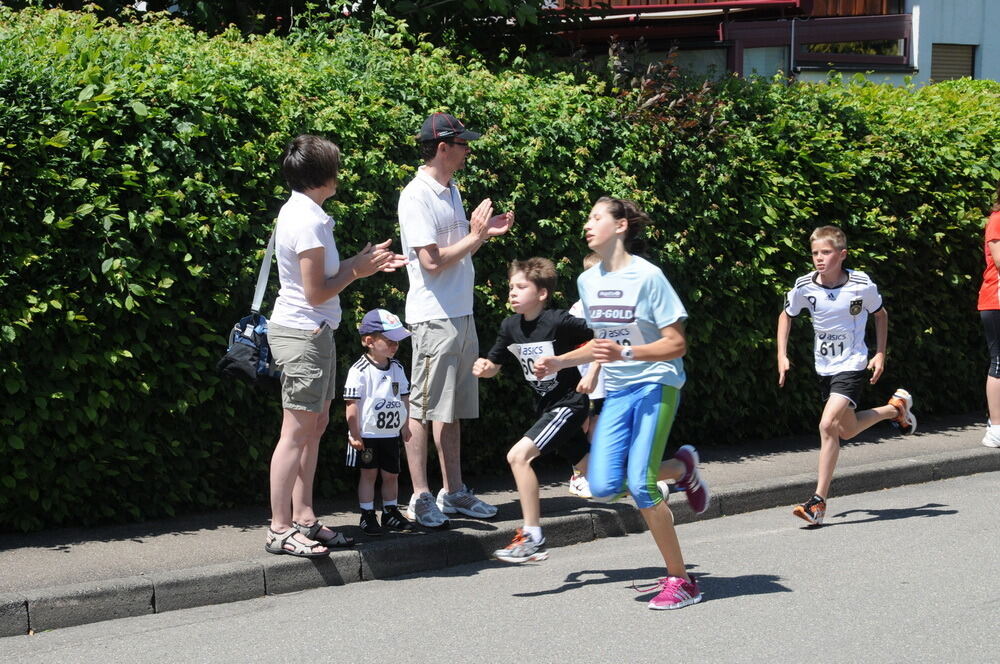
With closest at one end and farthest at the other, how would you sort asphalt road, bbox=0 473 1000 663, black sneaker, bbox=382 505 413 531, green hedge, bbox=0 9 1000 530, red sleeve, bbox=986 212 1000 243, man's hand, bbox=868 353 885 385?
asphalt road, bbox=0 473 1000 663, green hedge, bbox=0 9 1000 530, black sneaker, bbox=382 505 413 531, man's hand, bbox=868 353 885 385, red sleeve, bbox=986 212 1000 243

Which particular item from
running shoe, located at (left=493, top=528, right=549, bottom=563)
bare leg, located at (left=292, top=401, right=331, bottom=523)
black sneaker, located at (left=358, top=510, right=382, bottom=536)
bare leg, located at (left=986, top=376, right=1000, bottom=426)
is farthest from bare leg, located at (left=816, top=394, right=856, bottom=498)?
bare leg, located at (left=292, top=401, right=331, bottom=523)

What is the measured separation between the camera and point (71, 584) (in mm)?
5660

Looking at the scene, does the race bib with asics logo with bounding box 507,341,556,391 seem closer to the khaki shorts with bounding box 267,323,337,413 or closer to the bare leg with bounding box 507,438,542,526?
the bare leg with bounding box 507,438,542,526

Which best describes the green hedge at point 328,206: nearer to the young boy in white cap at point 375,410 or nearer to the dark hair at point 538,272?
Result: the young boy in white cap at point 375,410

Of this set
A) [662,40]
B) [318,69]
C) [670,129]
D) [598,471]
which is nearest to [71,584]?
[598,471]

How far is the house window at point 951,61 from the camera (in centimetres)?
2153

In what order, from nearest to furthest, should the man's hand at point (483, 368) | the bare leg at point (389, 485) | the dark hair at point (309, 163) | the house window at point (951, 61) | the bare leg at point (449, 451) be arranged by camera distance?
1. the dark hair at point (309, 163)
2. the man's hand at point (483, 368)
3. the bare leg at point (389, 485)
4. the bare leg at point (449, 451)
5. the house window at point (951, 61)

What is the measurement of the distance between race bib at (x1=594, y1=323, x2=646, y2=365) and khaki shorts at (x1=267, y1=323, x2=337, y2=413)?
1466 mm

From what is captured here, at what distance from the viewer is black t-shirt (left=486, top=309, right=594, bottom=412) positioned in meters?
6.65

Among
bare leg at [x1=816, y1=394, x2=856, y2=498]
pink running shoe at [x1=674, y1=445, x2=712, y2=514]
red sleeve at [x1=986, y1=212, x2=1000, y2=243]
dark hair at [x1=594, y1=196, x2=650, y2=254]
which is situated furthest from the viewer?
red sleeve at [x1=986, y1=212, x2=1000, y2=243]

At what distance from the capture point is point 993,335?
9891 millimetres

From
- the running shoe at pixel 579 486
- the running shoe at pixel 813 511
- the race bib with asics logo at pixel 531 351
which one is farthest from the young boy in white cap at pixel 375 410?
the running shoe at pixel 813 511

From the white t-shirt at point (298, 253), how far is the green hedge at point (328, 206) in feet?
2.65

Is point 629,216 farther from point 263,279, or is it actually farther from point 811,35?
point 811,35
